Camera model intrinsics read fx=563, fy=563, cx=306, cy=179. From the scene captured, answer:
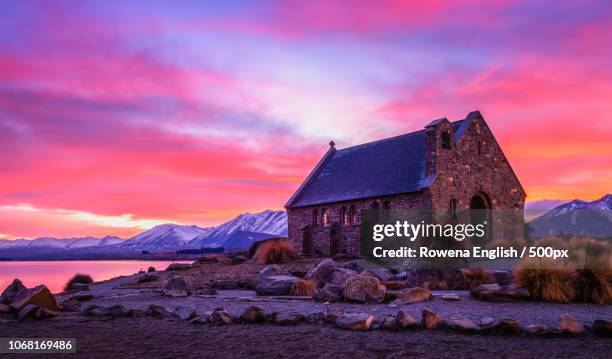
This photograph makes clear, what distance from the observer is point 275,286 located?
756 inches

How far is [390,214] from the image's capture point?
122ft

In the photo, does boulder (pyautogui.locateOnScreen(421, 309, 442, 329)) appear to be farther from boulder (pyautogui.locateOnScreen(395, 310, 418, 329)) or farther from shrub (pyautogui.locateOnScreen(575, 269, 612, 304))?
shrub (pyautogui.locateOnScreen(575, 269, 612, 304))

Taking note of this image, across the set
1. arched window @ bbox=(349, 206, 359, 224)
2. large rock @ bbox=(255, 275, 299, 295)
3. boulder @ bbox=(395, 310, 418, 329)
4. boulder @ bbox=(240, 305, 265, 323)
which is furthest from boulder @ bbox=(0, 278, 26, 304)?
arched window @ bbox=(349, 206, 359, 224)

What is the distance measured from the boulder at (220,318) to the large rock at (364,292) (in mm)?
4250

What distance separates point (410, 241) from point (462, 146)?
23.6 ft

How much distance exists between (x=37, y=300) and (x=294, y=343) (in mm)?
8045

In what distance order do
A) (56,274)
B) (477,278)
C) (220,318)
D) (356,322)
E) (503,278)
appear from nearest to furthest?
(356,322) → (220,318) → (477,278) → (503,278) → (56,274)

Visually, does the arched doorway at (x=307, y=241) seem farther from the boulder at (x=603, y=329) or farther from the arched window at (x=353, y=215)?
the boulder at (x=603, y=329)

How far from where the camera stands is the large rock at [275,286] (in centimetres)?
1909

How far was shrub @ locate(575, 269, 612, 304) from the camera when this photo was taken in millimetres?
15617

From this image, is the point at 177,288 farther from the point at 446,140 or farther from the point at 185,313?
the point at 446,140

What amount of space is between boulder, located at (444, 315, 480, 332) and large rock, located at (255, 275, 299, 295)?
27.3 feet

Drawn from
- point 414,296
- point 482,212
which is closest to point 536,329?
point 414,296

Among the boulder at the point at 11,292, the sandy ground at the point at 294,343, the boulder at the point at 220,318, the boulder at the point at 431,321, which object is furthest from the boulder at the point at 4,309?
the boulder at the point at 431,321
